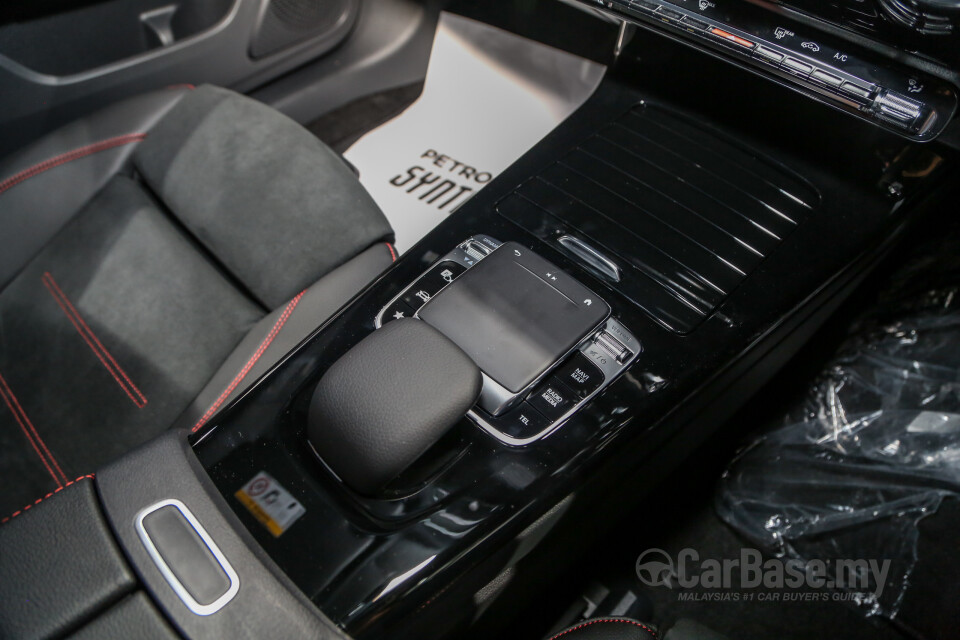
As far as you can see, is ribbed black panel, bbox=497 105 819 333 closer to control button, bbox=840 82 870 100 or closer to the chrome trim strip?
control button, bbox=840 82 870 100

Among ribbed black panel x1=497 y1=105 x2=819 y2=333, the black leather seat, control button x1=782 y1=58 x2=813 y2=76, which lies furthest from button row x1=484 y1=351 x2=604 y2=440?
control button x1=782 y1=58 x2=813 y2=76

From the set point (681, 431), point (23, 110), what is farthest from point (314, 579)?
point (23, 110)

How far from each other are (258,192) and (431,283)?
396mm

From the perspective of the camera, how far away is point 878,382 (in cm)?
140

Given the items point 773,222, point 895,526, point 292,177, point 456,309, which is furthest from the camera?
point 895,526

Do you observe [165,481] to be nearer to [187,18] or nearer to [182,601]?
[182,601]

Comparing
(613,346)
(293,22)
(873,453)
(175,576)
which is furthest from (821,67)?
(293,22)

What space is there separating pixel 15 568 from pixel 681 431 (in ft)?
2.60

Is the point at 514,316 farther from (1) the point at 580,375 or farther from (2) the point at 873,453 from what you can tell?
(2) the point at 873,453

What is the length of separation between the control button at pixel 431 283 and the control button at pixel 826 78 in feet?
1.76

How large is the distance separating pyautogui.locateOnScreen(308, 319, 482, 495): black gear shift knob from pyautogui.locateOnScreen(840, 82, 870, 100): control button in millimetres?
635

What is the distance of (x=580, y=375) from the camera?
0.86 meters

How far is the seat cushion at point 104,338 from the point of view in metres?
1.08

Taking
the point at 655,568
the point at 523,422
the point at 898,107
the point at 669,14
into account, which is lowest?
the point at 655,568
